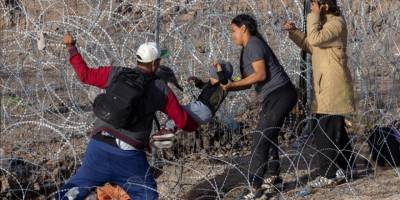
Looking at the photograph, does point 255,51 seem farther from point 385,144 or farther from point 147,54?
point 385,144

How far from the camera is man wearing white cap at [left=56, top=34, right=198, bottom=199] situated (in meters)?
5.76

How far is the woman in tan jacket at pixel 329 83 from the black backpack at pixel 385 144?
59 centimetres

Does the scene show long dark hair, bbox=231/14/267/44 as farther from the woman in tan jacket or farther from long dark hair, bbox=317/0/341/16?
long dark hair, bbox=317/0/341/16

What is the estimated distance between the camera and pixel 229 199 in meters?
7.00

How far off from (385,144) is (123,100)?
9.35ft

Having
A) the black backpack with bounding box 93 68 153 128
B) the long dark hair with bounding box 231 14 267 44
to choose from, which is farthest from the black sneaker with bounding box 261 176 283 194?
the black backpack with bounding box 93 68 153 128

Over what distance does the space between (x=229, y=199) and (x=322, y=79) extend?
3.77 feet

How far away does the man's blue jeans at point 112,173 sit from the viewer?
18.9ft

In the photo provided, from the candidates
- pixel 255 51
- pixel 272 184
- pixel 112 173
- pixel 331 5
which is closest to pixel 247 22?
pixel 255 51

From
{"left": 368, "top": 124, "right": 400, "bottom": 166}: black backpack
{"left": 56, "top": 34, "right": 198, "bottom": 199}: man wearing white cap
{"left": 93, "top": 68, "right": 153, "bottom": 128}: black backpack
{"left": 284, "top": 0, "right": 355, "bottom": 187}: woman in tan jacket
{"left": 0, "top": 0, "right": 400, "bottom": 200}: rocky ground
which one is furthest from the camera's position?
{"left": 368, "top": 124, "right": 400, "bottom": 166}: black backpack

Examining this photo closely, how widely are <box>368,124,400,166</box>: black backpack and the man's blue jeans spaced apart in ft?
8.41

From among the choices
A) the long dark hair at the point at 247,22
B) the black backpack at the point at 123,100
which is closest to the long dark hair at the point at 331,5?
the long dark hair at the point at 247,22

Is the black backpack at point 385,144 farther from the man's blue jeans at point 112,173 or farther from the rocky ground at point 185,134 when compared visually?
the man's blue jeans at point 112,173

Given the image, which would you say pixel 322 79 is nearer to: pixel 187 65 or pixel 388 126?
pixel 388 126
